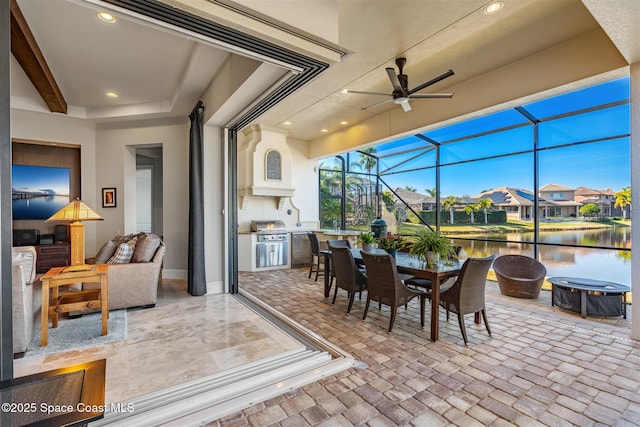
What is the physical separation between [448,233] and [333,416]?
5.41m

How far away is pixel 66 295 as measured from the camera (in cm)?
342

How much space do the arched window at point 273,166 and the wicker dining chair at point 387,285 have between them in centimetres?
385

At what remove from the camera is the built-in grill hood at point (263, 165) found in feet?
21.0

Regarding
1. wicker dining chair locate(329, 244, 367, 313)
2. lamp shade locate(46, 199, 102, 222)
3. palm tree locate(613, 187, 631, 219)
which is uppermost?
palm tree locate(613, 187, 631, 219)

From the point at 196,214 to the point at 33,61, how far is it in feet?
8.73

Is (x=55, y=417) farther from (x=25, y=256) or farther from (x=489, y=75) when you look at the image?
(x=489, y=75)

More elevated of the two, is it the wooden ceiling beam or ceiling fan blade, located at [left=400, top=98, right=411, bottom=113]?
the wooden ceiling beam

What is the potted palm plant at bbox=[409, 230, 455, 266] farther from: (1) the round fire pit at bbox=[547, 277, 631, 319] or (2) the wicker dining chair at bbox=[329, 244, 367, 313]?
(1) the round fire pit at bbox=[547, 277, 631, 319]

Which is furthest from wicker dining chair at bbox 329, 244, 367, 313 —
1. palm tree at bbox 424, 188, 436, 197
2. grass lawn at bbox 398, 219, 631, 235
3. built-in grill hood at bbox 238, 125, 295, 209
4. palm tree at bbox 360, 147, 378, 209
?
palm tree at bbox 360, 147, 378, 209

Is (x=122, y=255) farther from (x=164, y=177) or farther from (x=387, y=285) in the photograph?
(x=387, y=285)

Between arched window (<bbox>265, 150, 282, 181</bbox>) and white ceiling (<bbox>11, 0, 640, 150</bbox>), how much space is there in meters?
1.63

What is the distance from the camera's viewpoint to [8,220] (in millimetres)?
1731

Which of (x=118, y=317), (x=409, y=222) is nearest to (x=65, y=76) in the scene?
(x=118, y=317)

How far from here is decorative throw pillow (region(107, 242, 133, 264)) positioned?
373 cm
